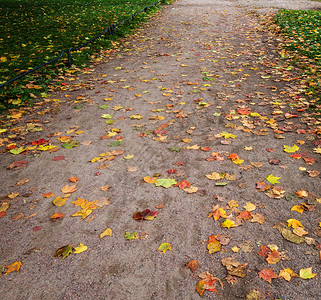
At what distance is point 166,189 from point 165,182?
98 mm

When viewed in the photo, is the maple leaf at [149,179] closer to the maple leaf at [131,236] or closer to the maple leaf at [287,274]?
the maple leaf at [131,236]

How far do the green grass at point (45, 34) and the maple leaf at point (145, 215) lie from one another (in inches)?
146

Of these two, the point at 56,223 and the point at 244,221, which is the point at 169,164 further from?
the point at 56,223

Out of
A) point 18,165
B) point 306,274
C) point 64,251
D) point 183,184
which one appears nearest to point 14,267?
point 64,251

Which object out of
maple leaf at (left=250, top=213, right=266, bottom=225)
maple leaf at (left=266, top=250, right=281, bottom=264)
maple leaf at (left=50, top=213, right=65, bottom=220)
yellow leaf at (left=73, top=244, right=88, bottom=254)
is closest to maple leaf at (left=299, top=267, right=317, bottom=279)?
maple leaf at (left=266, top=250, right=281, bottom=264)

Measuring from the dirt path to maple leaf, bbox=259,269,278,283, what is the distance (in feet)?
0.05

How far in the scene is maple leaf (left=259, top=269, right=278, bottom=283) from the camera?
179 cm

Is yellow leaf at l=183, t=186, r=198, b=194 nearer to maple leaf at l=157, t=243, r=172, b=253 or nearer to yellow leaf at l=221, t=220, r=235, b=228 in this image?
yellow leaf at l=221, t=220, r=235, b=228

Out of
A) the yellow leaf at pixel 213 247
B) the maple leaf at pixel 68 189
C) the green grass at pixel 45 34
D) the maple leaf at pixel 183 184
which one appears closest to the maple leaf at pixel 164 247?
the yellow leaf at pixel 213 247

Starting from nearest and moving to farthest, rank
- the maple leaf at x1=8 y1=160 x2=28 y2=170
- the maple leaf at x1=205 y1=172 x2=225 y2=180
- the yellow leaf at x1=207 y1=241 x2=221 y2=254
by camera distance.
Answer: the yellow leaf at x1=207 y1=241 x2=221 y2=254
the maple leaf at x1=205 y1=172 x2=225 y2=180
the maple leaf at x1=8 y1=160 x2=28 y2=170

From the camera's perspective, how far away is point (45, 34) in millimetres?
8984

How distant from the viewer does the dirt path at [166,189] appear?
6.10ft

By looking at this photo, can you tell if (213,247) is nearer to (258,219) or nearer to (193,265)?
(193,265)

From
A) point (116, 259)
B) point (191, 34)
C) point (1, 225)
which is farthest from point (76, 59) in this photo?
point (116, 259)
